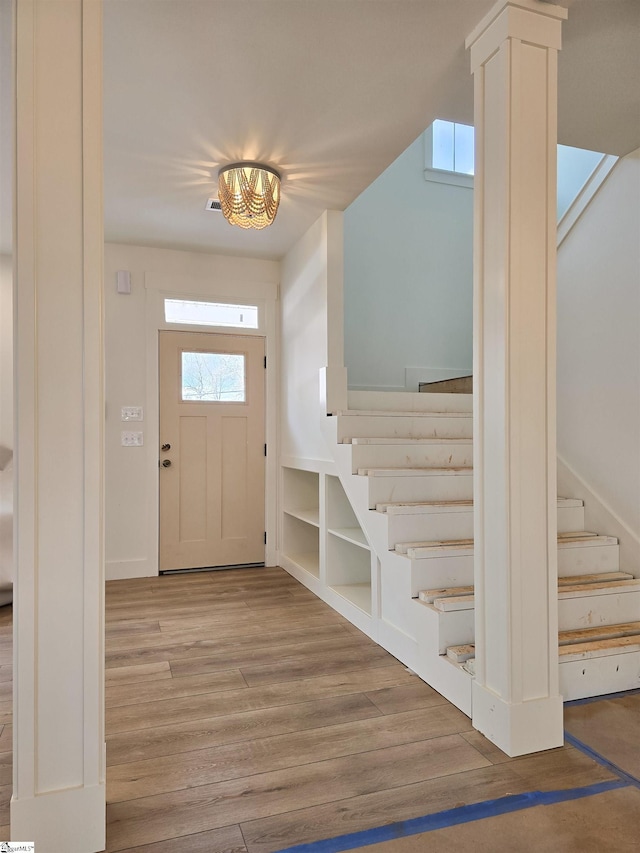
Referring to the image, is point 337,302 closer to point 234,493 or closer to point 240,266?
point 240,266

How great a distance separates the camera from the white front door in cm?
450

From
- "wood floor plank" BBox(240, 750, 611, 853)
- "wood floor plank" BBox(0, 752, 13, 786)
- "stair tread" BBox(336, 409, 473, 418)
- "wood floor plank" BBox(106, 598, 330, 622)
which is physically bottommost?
"wood floor plank" BBox(106, 598, 330, 622)

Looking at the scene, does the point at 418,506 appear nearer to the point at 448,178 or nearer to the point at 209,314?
the point at 209,314

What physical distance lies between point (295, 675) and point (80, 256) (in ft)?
6.41

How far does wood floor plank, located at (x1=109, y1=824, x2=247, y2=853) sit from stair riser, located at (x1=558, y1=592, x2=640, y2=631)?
5.30 feet

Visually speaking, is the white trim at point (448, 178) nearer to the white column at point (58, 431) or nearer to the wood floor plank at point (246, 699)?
the white column at point (58, 431)

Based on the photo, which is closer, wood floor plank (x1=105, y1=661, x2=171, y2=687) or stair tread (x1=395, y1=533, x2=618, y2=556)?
wood floor plank (x1=105, y1=661, x2=171, y2=687)

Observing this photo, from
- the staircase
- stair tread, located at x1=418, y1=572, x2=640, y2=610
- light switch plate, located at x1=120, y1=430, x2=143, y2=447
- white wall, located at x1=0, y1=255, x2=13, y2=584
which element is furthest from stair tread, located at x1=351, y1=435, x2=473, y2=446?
white wall, located at x1=0, y1=255, x2=13, y2=584

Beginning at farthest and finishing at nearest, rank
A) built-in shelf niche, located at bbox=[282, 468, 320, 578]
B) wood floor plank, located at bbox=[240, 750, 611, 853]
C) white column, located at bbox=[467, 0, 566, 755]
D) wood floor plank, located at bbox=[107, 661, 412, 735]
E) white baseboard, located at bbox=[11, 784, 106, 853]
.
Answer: built-in shelf niche, located at bbox=[282, 468, 320, 578] < wood floor plank, located at bbox=[107, 661, 412, 735] < white column, located at bbox=[467, 0, 566, 755] < wood floor plank, located at bbox=[240, 750, 611, 853] < white baseboard, located at bbox=[11, 784, 106, 853]

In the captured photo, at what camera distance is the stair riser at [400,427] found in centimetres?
349

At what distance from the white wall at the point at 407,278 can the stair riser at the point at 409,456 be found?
151 cm

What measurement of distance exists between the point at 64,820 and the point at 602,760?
162cm

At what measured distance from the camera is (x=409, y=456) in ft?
10.9

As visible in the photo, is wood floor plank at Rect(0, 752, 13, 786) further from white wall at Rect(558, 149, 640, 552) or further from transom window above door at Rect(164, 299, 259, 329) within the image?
transom window above door at Rect(164, 299, 259, 329)
